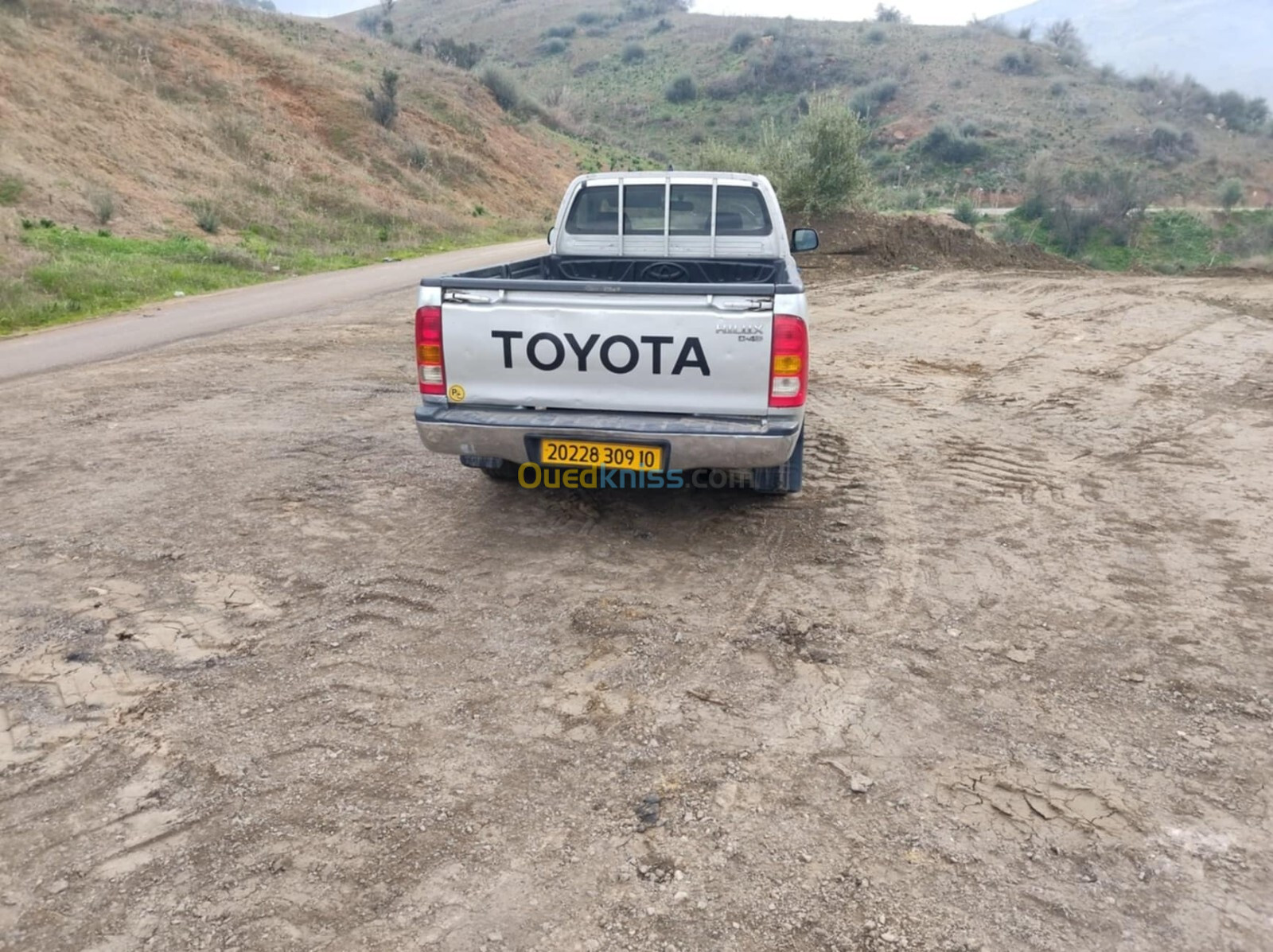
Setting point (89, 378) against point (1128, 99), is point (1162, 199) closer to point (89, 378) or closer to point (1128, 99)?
point (1128, 99)

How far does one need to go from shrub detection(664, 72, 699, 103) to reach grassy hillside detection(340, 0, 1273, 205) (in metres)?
0.09

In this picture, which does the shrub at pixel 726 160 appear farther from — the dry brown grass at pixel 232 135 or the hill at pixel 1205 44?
the hill at pixel 1205 44

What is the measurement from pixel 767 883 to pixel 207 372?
8.38 meters

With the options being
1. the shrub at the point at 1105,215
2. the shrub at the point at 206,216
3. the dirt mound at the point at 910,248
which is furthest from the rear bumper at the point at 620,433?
the shrub at the point at 1105,215

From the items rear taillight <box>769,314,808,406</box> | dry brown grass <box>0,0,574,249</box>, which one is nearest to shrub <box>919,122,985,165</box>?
dry brown grass <box>0,0,574,249</box>

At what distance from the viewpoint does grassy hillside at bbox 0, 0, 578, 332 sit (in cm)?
1694

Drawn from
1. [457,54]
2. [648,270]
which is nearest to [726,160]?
[648,270]

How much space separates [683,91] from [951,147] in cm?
2167

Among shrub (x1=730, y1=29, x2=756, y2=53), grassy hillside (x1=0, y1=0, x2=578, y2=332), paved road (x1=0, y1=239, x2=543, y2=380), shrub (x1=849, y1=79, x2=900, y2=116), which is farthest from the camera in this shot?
shrub (x1=730, y1=29, x2=756, y2=53)

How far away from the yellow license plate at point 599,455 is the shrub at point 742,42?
228ft

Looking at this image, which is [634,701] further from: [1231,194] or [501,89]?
[501,89]

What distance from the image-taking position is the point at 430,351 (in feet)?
15.3

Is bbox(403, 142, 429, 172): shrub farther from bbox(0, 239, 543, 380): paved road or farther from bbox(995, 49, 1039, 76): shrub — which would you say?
bbox(995, 49, 1039, 76): shrub

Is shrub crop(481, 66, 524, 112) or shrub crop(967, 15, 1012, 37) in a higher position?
shrub crop(967, 15, 1012, 37)
